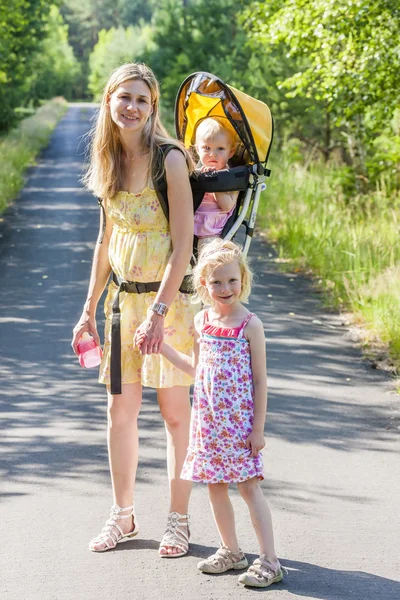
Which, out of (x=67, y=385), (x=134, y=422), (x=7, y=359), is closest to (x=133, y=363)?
(x=134, y=422)

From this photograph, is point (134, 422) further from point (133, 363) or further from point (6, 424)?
point (6, 424)

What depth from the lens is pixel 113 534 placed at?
15.9 ft

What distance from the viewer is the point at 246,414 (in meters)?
4.39

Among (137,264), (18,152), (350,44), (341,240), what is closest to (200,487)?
(137,264)

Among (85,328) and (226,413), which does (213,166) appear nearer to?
(85,328)

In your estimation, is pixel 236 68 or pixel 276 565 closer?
pixel 276 565

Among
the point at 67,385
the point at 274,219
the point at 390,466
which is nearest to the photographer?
the point at 390,466

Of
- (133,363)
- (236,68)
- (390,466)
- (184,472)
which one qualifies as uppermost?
(236,68)

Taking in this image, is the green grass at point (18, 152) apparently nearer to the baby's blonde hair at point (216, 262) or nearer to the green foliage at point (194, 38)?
the green foliage at point (194, 38)

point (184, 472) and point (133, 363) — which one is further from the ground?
point (133, 363)

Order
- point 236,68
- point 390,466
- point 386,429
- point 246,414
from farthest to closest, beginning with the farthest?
point 236,68 < point 386,429 < point 390,466 < point 246,414

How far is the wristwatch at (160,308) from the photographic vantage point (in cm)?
451

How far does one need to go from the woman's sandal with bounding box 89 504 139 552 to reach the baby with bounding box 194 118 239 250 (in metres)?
1.23

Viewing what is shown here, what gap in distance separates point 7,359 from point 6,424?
76.6 inches
